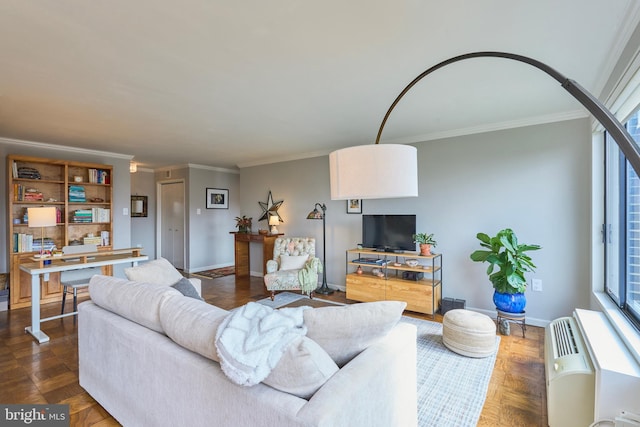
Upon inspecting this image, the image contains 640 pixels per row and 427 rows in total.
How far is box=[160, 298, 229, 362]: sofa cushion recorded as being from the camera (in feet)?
4.05

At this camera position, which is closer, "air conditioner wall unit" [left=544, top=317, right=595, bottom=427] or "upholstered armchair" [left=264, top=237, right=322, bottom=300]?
"air conditioner wall unit" [left=544, top=317, right=595, bottom=427]

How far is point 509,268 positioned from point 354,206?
7.33 feet

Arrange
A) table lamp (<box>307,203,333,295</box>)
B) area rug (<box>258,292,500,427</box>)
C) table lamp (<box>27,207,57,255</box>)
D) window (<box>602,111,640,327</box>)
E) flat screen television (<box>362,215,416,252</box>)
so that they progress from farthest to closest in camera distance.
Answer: table lamp (<box>307,203,333,295</box>) → flat screen television (<box>362,215,416,252</box>) → table lamp (<box>27,207,57,255</box>) → window (<box>602,111,640,327</box>) → area rug (<box>258,292,500,427</box>)

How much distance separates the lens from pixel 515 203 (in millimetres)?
3318

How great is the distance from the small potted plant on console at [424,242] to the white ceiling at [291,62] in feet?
4.43

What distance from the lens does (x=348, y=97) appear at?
2.61 meters

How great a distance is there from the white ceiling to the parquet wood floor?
2215mm

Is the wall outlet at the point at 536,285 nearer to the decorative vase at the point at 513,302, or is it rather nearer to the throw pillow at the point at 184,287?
the decorative vase at the point at 513,302

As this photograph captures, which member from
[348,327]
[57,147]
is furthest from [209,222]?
[348,327]

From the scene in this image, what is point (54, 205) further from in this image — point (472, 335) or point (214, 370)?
point (472, 335)

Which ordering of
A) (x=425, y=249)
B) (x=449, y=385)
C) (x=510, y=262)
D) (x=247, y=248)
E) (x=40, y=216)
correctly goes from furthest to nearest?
1. (x=247, y=248)
2. (x=425, y=249)
3. (x=40, y=216)
4. (x=510, y=262)
5. (x=449, y=385)

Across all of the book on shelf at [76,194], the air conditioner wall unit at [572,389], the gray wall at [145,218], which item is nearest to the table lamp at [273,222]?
the book on shelf at [76,194]

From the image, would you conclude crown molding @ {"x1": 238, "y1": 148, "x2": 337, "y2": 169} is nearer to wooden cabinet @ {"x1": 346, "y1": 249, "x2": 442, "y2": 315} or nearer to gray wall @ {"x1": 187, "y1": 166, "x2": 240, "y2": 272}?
gray wall @ {"x1": 187, "y1": 166, "x2": 240, "y2": 272}

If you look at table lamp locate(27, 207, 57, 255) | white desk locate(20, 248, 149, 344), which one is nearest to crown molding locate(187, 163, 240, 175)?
white desk locate(20, 248, 149, 344)
